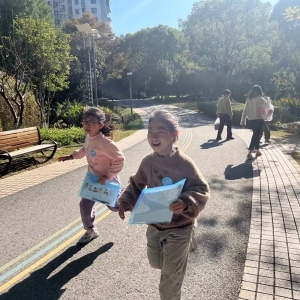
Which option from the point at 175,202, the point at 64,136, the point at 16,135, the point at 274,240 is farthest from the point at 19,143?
the point at 175,202

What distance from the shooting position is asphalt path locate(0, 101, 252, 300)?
3.26 m

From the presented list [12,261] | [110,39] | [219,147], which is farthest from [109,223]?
[110,39]

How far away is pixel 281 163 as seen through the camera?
8797 mm

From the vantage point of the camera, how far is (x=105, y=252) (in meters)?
4.06

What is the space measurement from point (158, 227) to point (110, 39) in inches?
1982

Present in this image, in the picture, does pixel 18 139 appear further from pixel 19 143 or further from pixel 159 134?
pixel 159 134

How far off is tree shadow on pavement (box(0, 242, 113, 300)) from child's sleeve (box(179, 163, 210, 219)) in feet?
5.88

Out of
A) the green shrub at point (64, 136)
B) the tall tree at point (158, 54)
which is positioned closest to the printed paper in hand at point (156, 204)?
the green shrub at point (64, 136)

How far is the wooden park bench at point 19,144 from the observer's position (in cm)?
851

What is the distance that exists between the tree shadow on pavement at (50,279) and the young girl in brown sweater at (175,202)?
1301 millimetres

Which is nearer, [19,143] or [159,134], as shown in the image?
[159,134]

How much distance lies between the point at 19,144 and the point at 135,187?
7.84 meters

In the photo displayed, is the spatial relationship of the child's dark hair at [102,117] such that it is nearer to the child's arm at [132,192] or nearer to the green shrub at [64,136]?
the child's arm at [132,192]

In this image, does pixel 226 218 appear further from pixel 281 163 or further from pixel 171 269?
pixel 281 163
